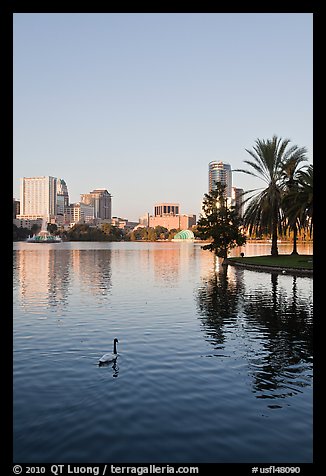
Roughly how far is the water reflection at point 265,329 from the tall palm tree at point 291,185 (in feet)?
55.7

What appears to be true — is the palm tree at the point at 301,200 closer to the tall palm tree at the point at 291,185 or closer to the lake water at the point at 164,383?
the tall palm tree at the point at 291,185

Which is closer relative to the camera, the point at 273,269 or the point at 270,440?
the point at 270,440

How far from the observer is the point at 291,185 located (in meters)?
51.2

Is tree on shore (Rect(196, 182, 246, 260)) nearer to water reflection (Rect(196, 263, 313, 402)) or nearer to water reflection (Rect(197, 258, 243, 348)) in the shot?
water reflection (Rect(197, 258, 243, 348))

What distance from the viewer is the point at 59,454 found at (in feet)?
24.3

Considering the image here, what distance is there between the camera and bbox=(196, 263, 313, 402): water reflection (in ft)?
37.5

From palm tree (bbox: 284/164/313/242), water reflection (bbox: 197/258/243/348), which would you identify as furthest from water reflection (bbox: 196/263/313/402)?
palm tree (bbox: 284/164/313/242)

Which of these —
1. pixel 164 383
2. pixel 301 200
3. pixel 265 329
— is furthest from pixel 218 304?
pixel 301 200

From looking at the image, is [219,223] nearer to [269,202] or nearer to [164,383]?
[269,202]

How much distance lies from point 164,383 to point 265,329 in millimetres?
7257
